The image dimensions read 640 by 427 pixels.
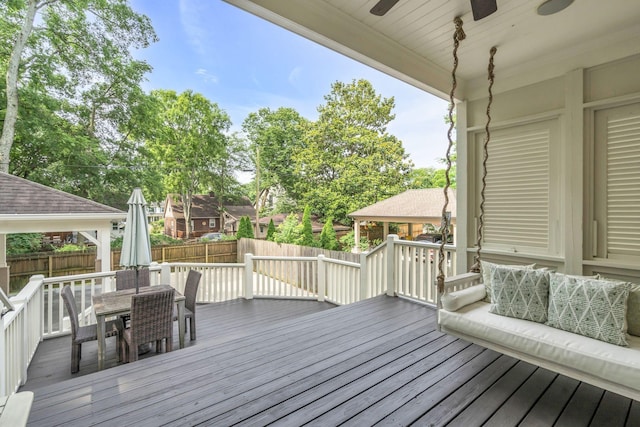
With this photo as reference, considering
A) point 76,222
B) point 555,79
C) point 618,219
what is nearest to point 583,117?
point 555,79

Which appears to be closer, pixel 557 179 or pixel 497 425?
pixel 497 425

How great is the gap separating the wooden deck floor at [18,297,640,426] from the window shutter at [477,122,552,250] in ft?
4.44

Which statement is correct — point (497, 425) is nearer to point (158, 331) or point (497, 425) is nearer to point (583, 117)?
point (583, 117)

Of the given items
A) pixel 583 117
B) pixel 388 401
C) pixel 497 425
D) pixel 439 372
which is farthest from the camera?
pixel 583 117

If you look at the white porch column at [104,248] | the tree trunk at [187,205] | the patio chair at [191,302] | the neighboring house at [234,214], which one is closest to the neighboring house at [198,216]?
the neighboring house at [234,214]

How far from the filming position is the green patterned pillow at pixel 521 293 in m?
2.31

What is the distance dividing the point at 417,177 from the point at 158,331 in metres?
15.0

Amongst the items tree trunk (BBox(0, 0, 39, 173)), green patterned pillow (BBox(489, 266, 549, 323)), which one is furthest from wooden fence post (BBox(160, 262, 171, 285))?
tree trunk (BBox(0, 0, 39, 173))

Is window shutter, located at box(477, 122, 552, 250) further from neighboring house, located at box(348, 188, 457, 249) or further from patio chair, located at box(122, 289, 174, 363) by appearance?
neighboring house, located at box(348, 188, 457, 249)

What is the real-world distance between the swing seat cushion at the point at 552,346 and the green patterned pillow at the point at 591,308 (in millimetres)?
61

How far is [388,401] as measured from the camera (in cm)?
185

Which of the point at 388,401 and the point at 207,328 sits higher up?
the point at 388,401

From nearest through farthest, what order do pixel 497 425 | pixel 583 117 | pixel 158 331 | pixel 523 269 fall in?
pixel 497 425, pixel 523 269, pixel 583 117, pixel 158 331

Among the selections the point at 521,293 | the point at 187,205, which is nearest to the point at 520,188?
the point at 521,293
